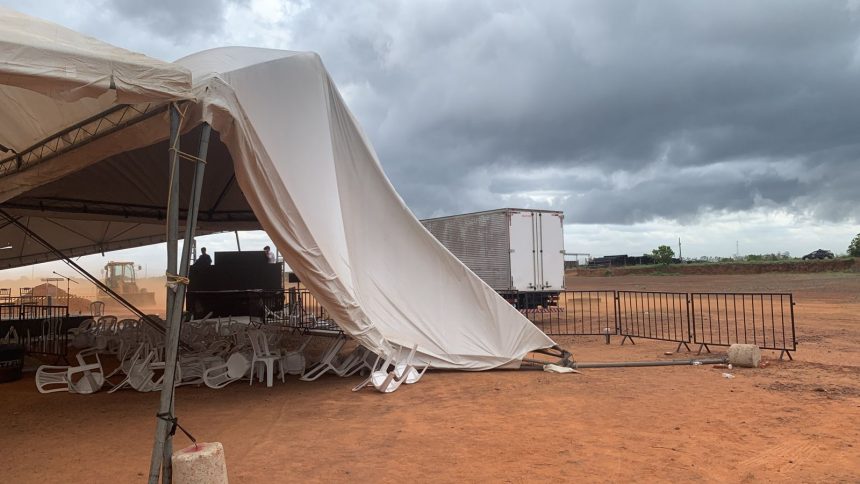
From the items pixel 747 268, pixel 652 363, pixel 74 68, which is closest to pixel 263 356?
pixel 74 68

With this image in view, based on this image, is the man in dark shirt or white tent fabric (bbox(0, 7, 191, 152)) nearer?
white tent fabric (bbox(0, 7, 191, 152))

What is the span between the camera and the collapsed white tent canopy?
5.59 metres

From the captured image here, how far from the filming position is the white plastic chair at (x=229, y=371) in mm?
7594

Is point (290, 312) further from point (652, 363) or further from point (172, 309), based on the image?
point (172, 309)

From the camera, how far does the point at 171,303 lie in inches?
154

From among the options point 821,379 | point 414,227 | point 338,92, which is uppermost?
point 338,92

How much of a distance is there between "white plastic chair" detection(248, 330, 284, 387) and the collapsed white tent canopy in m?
1.45

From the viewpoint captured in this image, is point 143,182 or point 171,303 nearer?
point 171,303

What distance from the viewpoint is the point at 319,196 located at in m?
7.26

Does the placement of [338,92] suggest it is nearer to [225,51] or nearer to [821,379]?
[225,51]

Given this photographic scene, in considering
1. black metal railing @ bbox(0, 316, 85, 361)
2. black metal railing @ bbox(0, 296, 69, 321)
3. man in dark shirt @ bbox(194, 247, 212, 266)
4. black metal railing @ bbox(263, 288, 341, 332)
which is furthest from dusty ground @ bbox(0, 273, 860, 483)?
man in dark shirt @ bbox(194, 247, 212, 266)

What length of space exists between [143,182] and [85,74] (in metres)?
7.52

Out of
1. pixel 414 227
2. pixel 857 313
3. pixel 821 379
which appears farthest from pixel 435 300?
pixel 857 313

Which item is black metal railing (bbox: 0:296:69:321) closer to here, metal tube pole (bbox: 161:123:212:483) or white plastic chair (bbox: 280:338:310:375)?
white plastic chair (bbox: 280:338:310:375)
